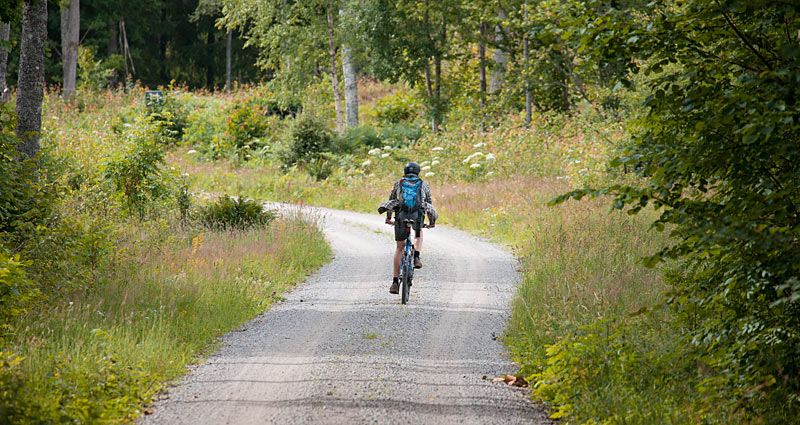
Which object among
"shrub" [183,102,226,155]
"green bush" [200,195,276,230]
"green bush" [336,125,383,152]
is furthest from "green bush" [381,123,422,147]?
"green bush" [200,195,276,230]

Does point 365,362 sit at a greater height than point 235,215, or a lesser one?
lesser

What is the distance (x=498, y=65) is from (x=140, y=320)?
2225cm

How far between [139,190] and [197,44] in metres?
37.9

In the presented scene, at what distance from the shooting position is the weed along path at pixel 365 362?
568 cm

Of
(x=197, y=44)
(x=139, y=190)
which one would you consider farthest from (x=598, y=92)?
(x=197, y=44)

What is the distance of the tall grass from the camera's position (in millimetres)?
5426

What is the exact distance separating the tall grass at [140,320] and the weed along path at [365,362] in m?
0.31

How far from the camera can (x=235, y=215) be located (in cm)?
1498

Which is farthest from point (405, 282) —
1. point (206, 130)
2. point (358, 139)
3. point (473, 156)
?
point (206, 130)

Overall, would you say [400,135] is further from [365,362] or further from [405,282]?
[365,362]

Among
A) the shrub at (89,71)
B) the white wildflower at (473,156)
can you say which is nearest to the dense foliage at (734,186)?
the white wildflower at (473,156)

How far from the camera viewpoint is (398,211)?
34.0 feet

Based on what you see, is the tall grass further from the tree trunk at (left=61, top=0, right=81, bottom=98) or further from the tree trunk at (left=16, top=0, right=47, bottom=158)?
the tree trunk at (left=61, top=0, right=81, bottom=98)

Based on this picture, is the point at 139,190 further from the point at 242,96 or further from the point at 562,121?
the point at 242,96
